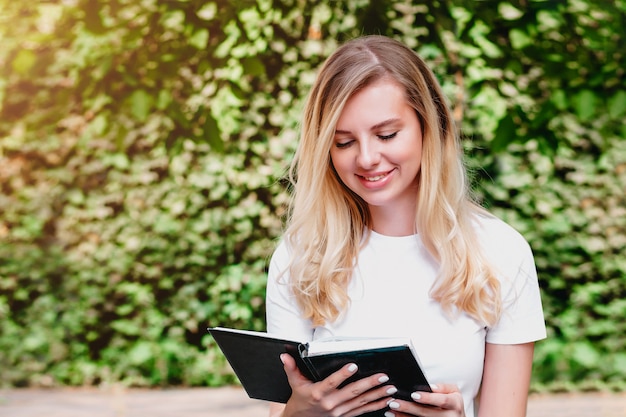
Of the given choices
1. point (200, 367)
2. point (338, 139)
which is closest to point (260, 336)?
point (338, 139)

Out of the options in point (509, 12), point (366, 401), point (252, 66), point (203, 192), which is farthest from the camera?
point (203, 192)

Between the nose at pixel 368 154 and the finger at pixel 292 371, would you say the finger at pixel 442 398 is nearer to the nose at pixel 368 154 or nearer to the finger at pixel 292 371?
the finger at pixel 292 371

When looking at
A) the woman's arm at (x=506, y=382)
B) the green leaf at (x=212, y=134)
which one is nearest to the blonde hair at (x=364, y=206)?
the woman's arm at (x=506, y=382)

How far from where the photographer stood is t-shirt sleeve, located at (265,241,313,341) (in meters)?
2.29

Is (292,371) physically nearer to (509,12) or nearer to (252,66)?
(252,66)

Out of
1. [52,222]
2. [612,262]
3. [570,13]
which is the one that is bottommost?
[612,262]

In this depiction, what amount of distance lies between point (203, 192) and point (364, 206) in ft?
9.93

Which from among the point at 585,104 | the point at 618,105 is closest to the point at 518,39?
the point at 585,104

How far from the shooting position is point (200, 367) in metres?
5.49

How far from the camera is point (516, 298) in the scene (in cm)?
212

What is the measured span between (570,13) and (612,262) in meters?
2.18

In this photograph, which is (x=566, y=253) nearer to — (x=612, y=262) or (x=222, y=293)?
(x=612, y=262)

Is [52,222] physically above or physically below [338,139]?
below

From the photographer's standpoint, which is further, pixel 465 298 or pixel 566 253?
pixel 566 253
